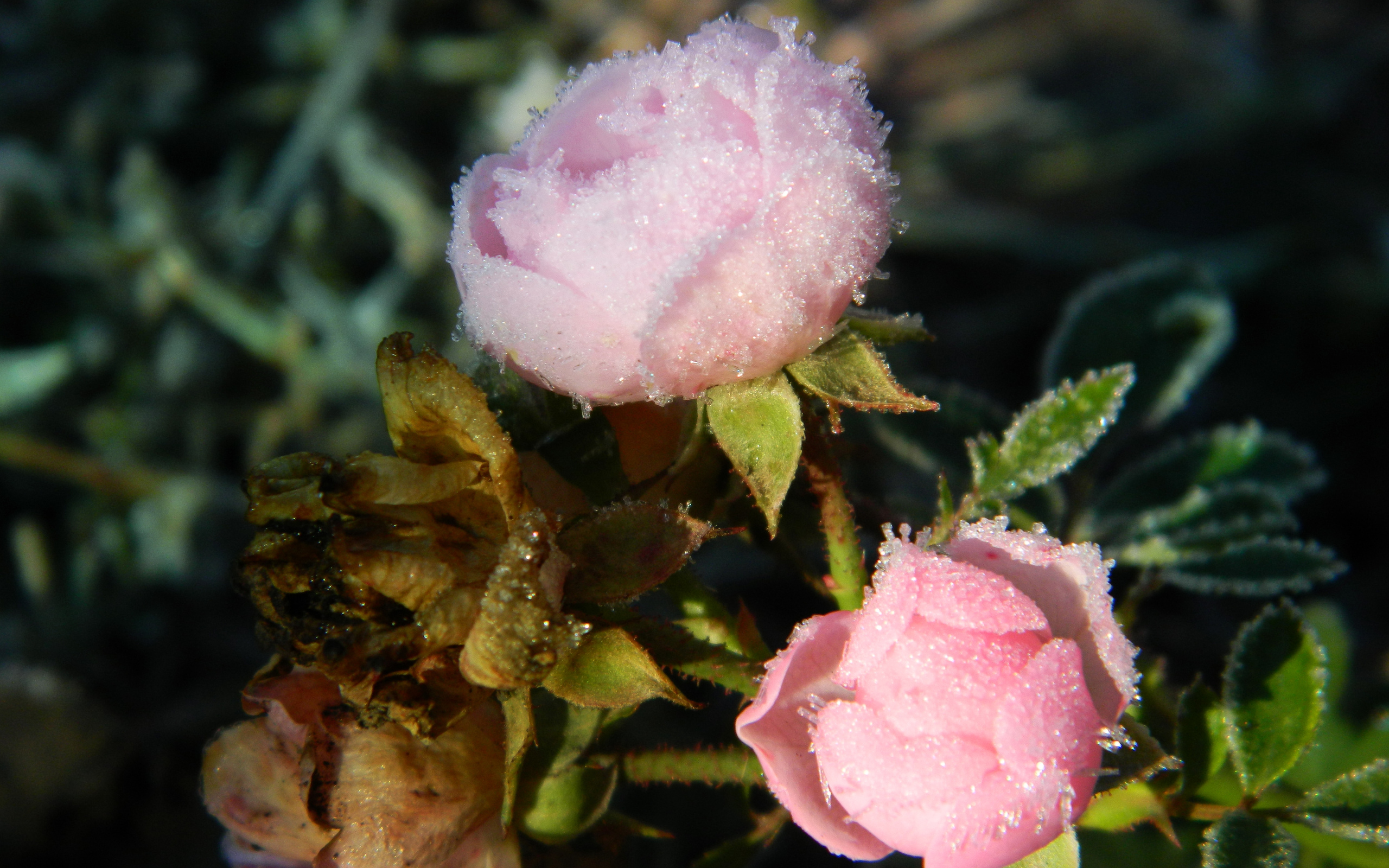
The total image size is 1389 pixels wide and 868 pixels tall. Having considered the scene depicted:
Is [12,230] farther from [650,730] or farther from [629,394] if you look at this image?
[629,394]

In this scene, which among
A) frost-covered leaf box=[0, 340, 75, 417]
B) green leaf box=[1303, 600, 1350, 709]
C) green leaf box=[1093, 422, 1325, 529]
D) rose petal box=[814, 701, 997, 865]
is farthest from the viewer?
frost-covered leaf box=[0, 340, 75, 417]

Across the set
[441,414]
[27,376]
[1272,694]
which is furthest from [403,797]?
[27,376]

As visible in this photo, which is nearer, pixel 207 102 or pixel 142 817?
pixel 142 817

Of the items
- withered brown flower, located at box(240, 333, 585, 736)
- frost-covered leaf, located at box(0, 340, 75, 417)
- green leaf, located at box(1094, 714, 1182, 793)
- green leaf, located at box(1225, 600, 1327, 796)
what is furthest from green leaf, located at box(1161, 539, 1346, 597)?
frost-covered leaf, located at box(0, 340, 75, 417)

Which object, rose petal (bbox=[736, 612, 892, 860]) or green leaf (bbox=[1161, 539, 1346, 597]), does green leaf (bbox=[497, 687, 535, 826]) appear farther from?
green leaf (bbox=[1161, 539, 1346, 597])

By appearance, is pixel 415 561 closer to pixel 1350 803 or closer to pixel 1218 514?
pixel 1350 803

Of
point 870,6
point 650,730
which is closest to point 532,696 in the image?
point 650,730
